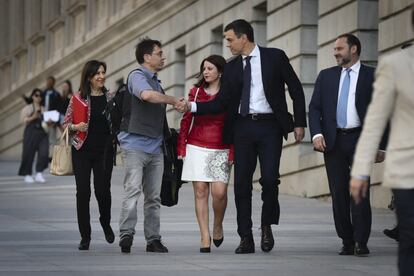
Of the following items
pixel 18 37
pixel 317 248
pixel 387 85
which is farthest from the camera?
pixel 18 37

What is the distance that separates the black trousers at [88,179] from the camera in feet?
46.2

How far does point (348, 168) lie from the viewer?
528 inches

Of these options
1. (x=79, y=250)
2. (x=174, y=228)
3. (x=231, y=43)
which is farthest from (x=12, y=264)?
(x=174, y=228)

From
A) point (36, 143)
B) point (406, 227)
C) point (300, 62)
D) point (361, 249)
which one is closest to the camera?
point (406, 227)

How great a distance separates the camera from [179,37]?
31406mm

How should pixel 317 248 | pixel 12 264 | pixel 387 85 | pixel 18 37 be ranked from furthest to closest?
pixel 18 37
pixel 317 248
pixel 12 264
pixel 387 85

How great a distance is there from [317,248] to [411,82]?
620cm

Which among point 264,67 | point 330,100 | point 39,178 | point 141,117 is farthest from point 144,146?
point 39,178

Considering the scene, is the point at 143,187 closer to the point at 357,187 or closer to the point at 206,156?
the point at 206,156

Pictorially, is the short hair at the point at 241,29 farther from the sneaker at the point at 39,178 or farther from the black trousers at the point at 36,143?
the sneaker at the point at 39,178

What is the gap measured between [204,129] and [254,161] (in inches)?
19.9

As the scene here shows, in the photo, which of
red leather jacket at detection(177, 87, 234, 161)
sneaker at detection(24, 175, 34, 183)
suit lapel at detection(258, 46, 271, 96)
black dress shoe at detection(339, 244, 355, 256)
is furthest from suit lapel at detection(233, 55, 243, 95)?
sneaker at detection(24, 175, 34, 183)

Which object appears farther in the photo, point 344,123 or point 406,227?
point 344,123

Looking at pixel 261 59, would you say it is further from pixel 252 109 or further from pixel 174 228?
pixel 174 228
